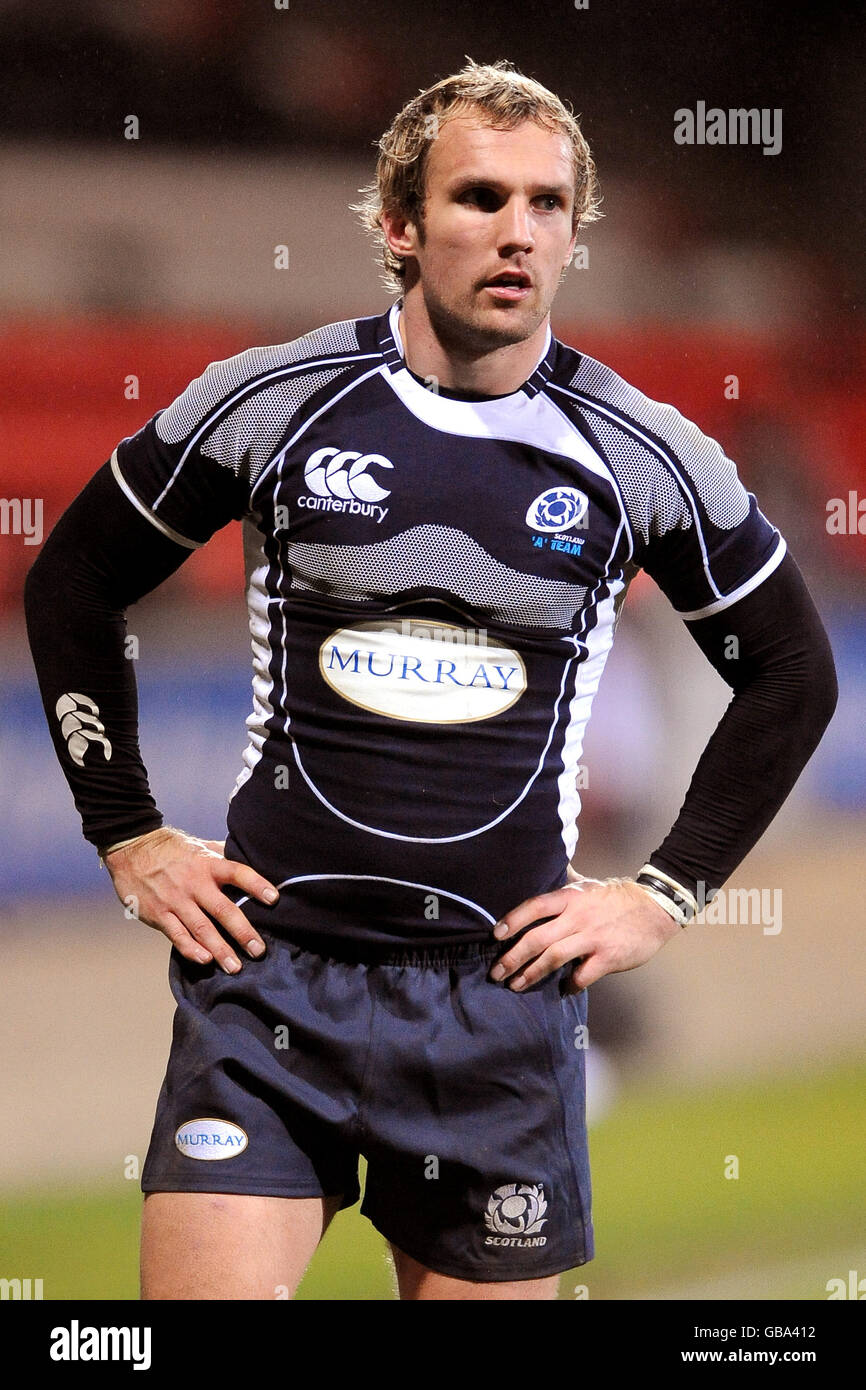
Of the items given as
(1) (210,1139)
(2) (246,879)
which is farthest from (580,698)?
(1) (210,1139)

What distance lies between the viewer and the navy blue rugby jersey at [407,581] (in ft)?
5.32

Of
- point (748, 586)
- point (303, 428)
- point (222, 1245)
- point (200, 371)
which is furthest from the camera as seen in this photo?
point (200, 371)

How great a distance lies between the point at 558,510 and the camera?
5.42ft

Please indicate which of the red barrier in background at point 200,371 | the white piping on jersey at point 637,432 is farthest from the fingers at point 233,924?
the red barrier in background at point 200,371

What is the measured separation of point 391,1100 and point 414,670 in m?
A: 0.49

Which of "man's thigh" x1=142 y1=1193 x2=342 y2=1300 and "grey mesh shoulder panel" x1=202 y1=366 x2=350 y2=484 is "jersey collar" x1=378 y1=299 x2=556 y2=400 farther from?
"man's thigh" x1=142 y1=1193 x2=342 y2=1300

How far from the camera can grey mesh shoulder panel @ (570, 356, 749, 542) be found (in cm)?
168

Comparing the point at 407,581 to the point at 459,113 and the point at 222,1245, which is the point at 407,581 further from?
the point at 222,1245

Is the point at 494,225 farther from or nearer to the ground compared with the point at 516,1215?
farther from the ground

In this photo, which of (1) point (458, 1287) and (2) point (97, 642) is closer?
(1) point (458, 1287)

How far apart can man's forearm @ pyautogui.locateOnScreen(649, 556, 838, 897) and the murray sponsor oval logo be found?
12.7 inches

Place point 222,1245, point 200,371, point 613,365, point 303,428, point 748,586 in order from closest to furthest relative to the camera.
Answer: point 222,1245
point 303,428
point 748,586
point 200,371
point 613,365

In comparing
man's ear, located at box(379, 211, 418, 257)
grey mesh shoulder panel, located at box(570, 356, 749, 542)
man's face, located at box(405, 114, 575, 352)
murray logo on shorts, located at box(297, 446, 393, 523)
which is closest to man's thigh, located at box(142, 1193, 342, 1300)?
murray logo on shorts, located at box(297, 446, 393, 523)
